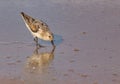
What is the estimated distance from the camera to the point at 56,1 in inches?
623

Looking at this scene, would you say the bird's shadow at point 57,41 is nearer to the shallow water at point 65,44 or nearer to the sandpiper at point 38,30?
the shallow water at point 65,44

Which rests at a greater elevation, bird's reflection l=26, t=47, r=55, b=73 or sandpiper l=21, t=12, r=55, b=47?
sandpiper l=21, t=12, r=55, b=47

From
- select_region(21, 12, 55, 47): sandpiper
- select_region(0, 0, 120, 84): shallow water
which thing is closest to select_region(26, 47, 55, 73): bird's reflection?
select_region(0, 0, 120, 84): shallow water

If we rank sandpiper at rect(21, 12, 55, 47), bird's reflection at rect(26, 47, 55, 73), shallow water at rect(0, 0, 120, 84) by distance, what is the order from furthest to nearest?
sandpiper at rect(21, 12, 55, 47) → bird's reflection at rect(26, 47, 55, 73) → shallow water at rect(0, 0, 120, 84)

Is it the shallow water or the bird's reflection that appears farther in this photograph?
the bird's reflection

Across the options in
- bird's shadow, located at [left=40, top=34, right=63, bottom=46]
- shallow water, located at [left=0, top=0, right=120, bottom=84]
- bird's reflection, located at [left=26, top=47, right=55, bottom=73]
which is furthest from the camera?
bird's shadow, located at [left=40, top=34, right=63, bottom=46]

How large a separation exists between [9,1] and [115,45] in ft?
16.1

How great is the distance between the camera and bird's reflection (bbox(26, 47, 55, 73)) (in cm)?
1043

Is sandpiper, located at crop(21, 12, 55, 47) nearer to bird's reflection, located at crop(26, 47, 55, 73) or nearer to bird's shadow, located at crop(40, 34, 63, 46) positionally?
bird's shadow, located at crop(40, 34, 63, 46)

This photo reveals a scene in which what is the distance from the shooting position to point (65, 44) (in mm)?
11977

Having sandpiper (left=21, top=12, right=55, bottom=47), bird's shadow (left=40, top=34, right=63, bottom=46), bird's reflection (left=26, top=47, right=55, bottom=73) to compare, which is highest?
sandpiper (left=21, top=12, right=55, bottom=47)

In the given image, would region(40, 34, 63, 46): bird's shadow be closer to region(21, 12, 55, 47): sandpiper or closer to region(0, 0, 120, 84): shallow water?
region(0, 0, 120, 84): shallow water

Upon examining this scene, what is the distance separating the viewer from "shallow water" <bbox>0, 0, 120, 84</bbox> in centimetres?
1002

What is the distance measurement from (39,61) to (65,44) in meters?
1.18
